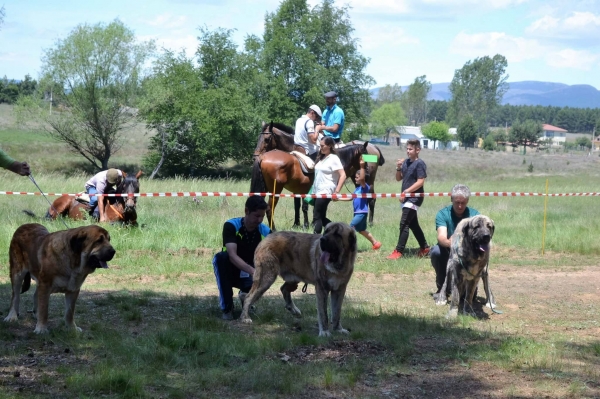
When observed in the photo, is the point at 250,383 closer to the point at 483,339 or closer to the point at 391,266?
the point at 483,339

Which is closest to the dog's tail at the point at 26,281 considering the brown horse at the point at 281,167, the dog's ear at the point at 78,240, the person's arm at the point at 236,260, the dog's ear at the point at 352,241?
the dog's ear at the point at 78,240

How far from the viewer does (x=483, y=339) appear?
25.3 feet

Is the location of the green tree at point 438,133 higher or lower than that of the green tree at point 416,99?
lower

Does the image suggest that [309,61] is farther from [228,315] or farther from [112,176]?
[228,315]

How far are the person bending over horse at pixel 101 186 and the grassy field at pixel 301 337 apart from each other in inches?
25.4

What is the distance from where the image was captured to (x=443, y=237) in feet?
31.2

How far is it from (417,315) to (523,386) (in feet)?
9.42

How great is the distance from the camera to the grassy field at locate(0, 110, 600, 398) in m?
5.86

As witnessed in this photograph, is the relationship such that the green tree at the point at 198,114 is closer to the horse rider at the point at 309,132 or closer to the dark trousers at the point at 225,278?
the horse rider at the point at 309,132

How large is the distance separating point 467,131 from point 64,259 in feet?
382

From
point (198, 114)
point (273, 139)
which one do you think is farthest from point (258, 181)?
point (198, 114)

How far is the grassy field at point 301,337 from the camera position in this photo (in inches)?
231

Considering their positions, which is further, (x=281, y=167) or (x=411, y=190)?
(x=281, y=167)

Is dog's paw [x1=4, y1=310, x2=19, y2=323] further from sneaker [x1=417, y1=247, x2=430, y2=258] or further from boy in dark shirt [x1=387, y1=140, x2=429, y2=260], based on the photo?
sneaker [x1=417, y1=247, x2=430, y2=258]
